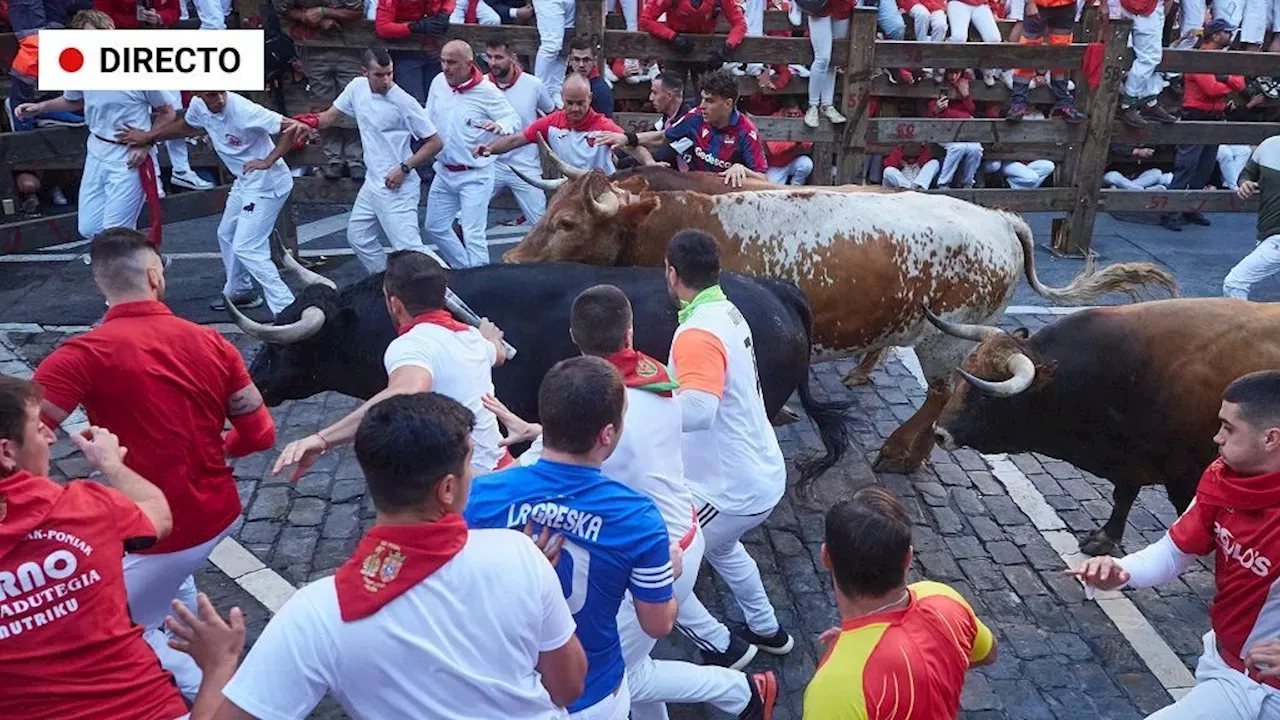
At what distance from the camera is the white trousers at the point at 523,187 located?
945cm

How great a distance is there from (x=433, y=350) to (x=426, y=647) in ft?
6.15

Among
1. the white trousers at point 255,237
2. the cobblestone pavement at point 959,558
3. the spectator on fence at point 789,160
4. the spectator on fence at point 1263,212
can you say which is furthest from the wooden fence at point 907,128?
the cobblestone pavement at point 959,558

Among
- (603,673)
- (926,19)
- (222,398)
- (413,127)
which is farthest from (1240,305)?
(926,19)

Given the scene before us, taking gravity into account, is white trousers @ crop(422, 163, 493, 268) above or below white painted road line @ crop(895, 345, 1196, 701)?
above

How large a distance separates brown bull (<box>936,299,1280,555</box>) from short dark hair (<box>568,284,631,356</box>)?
2309 mm

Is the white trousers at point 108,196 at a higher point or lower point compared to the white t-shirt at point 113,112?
lower

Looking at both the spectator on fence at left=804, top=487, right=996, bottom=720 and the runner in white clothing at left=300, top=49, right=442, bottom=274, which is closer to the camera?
the spectator on fence at left=804, top=487, right=996, bottom=720

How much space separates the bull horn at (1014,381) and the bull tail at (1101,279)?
6.31 ft

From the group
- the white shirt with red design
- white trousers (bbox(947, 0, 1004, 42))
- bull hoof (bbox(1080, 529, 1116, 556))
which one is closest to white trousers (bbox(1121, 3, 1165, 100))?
white trousers (bbox(947, 0, 1004, 42))

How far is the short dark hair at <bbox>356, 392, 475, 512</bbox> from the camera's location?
244 centimetres

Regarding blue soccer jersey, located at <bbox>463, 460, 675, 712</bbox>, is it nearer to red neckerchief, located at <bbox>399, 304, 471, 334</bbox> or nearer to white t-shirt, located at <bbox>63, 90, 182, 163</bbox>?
red neckerchief, located at <bbox>399, 304, 471, 334</bbox>

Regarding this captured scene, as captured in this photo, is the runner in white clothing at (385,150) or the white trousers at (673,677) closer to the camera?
the white trousers at (673,677)

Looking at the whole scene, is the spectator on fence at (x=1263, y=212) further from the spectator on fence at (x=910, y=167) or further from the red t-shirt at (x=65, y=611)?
the red t-shirt at (x=65, y=611)

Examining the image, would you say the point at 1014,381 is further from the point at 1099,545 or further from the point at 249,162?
the point at 249,162
